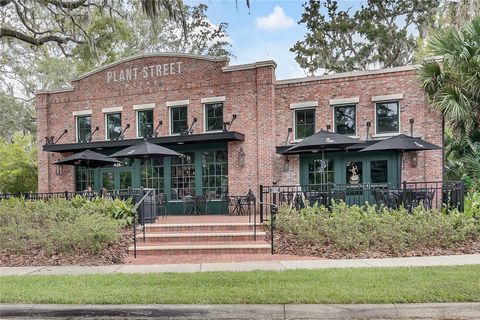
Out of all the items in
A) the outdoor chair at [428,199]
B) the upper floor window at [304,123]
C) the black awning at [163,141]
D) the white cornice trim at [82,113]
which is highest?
the white cornice trim at [82,113]

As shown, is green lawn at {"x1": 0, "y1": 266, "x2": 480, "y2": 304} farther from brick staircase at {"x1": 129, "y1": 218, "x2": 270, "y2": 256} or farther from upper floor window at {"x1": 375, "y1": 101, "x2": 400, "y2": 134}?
upper floor window at {"x1": 375, "y1": 101, "x2": 400, "y2": 134}

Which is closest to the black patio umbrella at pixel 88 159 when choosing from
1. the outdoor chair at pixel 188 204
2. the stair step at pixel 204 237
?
the outdoor chair at pixel 188 204

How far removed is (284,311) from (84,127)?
52.9 ft

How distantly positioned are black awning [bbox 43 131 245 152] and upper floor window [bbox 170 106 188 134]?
3.21ft

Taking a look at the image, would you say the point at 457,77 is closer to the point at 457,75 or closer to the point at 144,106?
the point at 457,75

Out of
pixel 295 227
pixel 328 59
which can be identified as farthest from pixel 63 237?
pixel 328 59

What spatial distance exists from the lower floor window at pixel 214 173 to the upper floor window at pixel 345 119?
4635 mm

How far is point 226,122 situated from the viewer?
1600cm

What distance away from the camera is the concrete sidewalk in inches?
298

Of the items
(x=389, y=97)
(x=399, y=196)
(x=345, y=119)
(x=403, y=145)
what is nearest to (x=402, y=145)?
(x=403, y=145)

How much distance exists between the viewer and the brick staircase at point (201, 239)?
9.28 metres

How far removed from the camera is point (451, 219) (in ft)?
→ 31.4

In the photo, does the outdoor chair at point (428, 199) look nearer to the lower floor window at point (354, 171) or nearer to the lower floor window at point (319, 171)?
the lower floor window at point (354, 171)

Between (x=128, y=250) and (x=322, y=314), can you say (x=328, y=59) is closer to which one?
(x=128, y=250)
